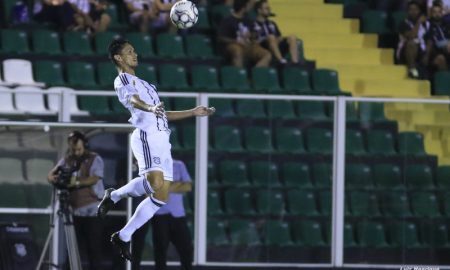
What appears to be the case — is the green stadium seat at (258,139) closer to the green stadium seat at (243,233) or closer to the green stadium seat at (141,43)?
the green stadium seat at (243,233)

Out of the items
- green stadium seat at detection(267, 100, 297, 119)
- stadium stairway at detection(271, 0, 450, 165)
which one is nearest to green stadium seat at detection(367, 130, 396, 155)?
green stadium seat at detection(267, 100, 297, 119)

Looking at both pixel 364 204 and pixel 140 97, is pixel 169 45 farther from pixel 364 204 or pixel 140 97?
pixel 140 97

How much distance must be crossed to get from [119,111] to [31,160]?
6.63 ft

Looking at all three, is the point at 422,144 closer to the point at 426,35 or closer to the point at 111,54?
the point at 426,35

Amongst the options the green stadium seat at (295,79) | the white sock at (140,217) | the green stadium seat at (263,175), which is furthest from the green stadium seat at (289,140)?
the white sock at (140,217)

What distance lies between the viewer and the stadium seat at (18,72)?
735 inches

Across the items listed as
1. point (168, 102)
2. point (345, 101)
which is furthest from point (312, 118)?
point (168, 102)

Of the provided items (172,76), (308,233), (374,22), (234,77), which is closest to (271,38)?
(234,77)

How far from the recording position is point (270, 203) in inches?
683

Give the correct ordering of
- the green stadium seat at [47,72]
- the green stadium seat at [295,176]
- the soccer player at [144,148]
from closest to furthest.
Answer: the soccer player at [144,148] → the green stadium seat at [295,176] → the green stadium seat at [47,72]

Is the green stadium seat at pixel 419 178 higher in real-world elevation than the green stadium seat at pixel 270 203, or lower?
higher

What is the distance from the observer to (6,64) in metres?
18.8

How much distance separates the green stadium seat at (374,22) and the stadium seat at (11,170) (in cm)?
775

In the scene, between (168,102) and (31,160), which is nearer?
(31,160)
